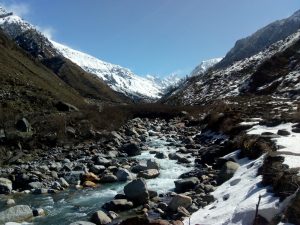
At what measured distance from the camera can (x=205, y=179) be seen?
973 inches

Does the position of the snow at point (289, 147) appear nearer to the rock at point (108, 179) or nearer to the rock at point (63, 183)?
the rock at point (108, 179)

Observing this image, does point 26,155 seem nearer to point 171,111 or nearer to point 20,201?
point 20,201

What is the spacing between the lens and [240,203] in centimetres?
1606

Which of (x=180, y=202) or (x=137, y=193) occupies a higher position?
(x=137, y=193)

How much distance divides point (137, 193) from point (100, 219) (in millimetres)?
3231

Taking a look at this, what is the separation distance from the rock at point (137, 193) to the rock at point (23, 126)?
2029cm

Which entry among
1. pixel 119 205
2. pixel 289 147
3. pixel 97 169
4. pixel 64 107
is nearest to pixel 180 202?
pixel 119 205

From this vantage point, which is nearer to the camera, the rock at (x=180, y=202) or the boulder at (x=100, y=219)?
the boulder at (x=100, y=219)

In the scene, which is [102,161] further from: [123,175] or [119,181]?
[119,181]

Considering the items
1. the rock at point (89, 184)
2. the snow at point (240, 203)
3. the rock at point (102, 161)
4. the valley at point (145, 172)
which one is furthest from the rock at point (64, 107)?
the snow at point (240, 203)

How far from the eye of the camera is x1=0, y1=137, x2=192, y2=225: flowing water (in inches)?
832

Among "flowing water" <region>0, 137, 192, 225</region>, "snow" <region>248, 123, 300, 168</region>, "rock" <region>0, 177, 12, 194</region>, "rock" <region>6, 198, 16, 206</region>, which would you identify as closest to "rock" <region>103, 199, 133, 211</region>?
"flowing water" <region>0, 137, 192, 225</region>

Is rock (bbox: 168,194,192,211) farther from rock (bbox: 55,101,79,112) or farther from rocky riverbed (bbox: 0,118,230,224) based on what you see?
rock (bbox: 55,101,79,112)

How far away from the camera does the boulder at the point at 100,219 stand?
64.0ft
